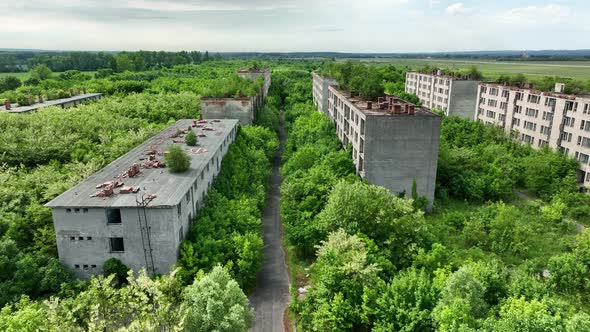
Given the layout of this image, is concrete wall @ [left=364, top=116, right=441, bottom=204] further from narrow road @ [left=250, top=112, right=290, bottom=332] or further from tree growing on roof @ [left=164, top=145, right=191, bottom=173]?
tree growing on roof @ [left=164, top=145, right=191, bottom=173]

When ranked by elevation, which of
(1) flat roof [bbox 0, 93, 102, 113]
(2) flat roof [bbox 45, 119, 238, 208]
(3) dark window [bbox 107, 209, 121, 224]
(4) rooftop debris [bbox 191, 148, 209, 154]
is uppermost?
(1) flat roof [bbox 0, 93, 102, 113]

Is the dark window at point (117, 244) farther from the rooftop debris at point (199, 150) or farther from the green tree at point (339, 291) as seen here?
the rooftop debris at point (199, 150)

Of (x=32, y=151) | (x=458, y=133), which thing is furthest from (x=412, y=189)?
(x=32, y=151)

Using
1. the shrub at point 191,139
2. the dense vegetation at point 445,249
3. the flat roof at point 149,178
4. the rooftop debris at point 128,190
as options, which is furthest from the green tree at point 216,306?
Result: the shrub at point 191,139

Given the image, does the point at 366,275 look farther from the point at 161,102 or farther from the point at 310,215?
the point at 161,102

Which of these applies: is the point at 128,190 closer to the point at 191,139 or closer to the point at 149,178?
the point at 149,178

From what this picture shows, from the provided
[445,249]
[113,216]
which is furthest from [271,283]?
[445,249]

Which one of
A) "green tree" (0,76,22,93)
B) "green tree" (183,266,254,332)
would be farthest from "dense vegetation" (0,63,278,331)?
"green tree" (0,76,22,93)

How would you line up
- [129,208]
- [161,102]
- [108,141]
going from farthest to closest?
[161,102] < [108,141] < [129,208]
